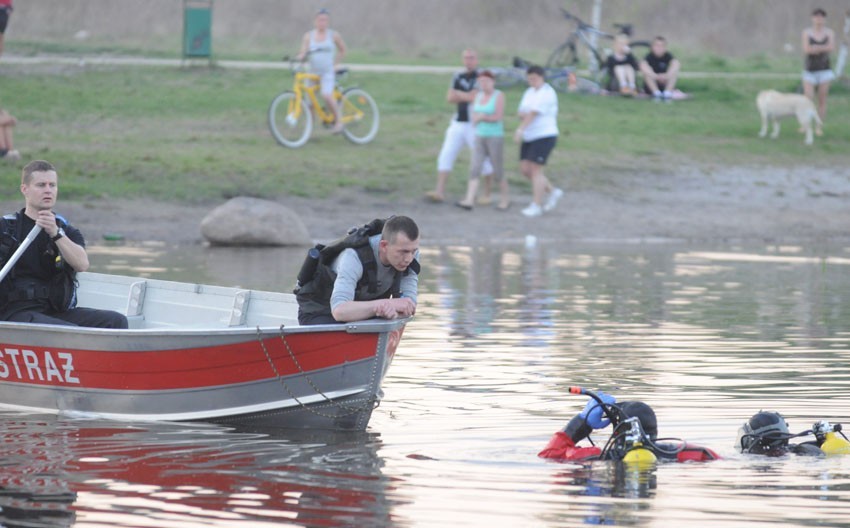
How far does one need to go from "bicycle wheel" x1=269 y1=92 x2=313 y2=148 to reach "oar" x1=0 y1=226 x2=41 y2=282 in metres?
14.2

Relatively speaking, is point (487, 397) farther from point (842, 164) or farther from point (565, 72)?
point (565, 72)

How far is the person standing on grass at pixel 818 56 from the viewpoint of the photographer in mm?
26953

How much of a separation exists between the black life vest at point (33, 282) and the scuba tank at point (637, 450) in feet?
12.5

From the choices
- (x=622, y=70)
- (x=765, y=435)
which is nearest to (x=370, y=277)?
(x=765, y=435)

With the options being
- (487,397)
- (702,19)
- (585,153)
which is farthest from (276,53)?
(487,397)

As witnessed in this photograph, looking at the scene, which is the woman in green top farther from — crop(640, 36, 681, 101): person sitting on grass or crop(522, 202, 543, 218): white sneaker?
crop(640, 36, 681, 101): person sitting on grass

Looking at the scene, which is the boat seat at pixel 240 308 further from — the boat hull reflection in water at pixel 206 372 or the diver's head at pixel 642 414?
the diver's head at pixel 642 414

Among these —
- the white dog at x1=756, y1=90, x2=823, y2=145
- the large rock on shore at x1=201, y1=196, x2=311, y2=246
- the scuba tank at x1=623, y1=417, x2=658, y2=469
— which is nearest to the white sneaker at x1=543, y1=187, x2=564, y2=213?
the large rock on shore at x1=201, y1=196, x2=311, y2=246

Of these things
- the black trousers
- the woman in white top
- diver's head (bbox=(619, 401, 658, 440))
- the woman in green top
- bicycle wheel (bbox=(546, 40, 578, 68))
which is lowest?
diver's head (bbox=(619, 401, 658, 440))

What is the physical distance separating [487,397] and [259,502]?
10.4ft

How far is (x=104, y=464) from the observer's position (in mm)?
9039

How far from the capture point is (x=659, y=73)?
99.6 ft

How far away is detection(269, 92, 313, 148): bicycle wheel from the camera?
24.5 m

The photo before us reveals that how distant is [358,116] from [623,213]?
443 cm
